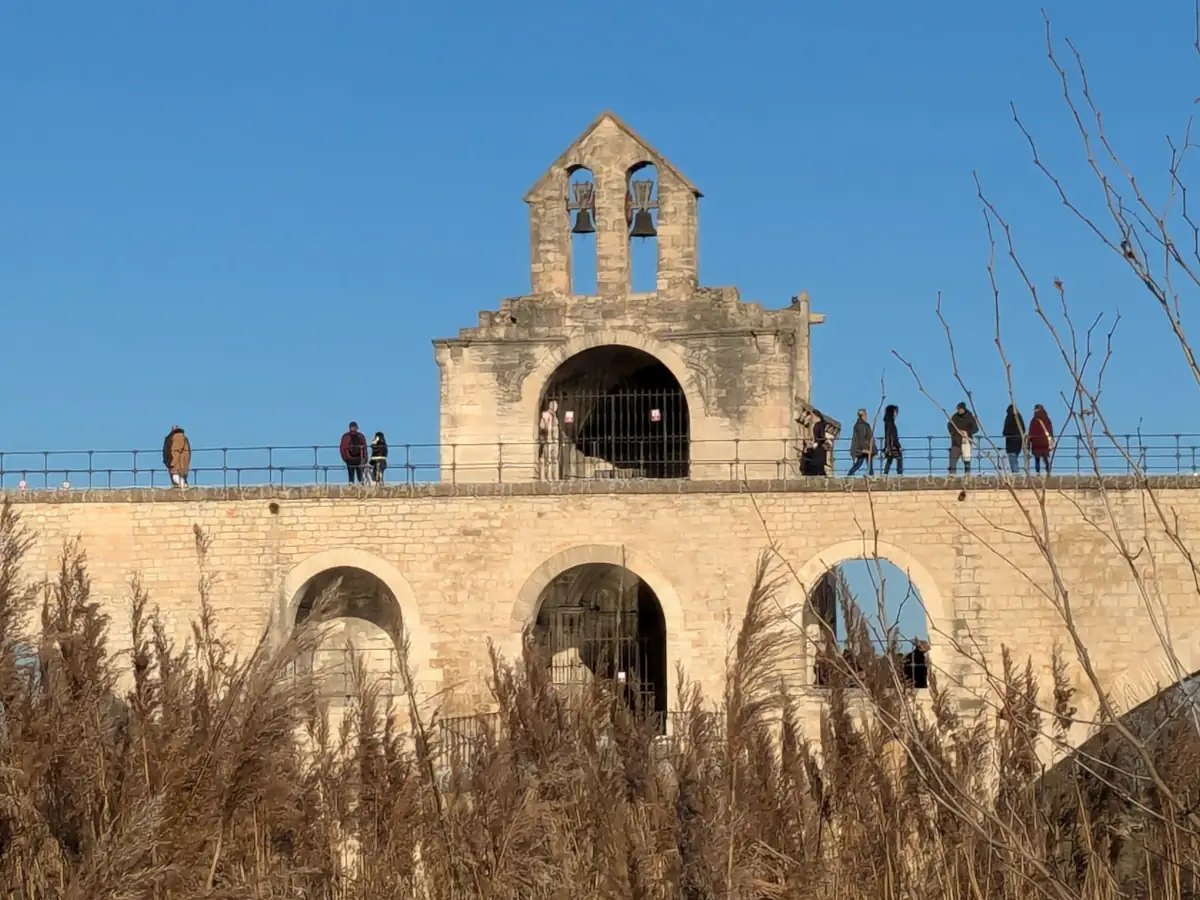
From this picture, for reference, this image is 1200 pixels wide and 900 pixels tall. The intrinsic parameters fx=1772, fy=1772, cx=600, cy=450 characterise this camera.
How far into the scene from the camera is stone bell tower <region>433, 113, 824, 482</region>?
70.6 feet

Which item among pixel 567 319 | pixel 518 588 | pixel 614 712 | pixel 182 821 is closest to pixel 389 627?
pixel 518 588

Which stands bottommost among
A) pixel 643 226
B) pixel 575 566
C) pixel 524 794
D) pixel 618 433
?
pixel 524 794

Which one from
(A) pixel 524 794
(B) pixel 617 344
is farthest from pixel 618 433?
(A) pixel 524 794

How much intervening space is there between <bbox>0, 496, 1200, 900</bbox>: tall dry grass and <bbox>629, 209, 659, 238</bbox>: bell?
1335cm

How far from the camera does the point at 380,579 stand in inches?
834

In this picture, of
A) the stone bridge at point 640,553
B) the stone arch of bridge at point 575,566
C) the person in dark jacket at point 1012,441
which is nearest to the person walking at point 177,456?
the stone bridge at point 640,553

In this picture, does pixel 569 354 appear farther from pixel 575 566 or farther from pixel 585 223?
pixel 575 566

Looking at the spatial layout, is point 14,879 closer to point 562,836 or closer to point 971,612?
point 562,836

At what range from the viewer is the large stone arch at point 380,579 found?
20.8 meters

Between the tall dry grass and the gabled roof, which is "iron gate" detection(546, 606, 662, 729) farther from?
the tall dry grass

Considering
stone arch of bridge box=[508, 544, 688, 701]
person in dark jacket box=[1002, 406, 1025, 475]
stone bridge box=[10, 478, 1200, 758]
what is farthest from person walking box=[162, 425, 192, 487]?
person in dark jacket box=[1002, 406, 1025, 475]

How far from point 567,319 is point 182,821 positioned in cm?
1693

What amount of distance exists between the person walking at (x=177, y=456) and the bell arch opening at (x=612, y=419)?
4.40 meters

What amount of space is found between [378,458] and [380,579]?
5.61 ft
